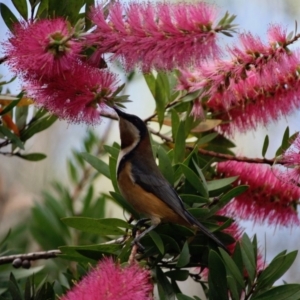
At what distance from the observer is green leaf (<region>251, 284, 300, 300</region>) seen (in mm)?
921

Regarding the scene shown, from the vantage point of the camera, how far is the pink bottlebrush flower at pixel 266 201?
112 cm

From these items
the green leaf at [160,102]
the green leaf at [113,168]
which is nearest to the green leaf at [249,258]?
the green leaf at [113,168]

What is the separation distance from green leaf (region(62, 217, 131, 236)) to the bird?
0.16 ft

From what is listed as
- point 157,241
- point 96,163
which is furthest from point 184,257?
point 96,163

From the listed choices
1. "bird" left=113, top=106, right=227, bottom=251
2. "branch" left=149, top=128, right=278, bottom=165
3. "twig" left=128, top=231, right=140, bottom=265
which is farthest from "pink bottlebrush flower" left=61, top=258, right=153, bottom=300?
"branch" left=149, top=128, right=278, bottom=165

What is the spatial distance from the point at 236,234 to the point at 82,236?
2.00 ft

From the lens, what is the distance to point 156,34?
0.92 m

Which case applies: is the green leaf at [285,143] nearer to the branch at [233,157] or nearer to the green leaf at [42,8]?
the branch at [233,157]

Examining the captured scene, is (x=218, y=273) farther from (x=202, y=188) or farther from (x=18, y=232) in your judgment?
(x=18, y=232)

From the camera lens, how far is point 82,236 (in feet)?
5.25

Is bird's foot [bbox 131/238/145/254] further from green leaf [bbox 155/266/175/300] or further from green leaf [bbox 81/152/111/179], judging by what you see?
green leaf [bbox 81/152/111/179]

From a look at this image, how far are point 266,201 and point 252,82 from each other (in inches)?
7.4

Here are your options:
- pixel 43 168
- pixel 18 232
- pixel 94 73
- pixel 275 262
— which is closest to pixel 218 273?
pixel 275 262

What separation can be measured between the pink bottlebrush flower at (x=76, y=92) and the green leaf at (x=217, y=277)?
9.9 inches
